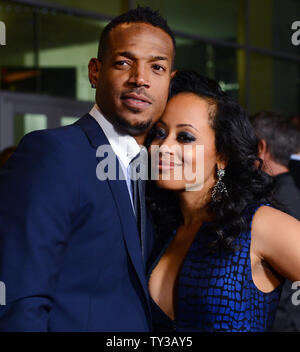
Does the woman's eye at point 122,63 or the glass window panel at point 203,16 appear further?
the glass window panel at point 203,16

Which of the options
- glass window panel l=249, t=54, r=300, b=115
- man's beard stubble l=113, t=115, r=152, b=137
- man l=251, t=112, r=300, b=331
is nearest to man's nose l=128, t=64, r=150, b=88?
man's beard stubble l=113, t=115, r=152, b=137

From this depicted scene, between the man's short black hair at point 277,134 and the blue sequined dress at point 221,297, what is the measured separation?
131cm

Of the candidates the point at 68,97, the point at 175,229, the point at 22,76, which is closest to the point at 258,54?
the point at 68,97

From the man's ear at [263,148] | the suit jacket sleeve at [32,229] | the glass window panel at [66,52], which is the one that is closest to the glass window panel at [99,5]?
the glass window panel at [66,52]

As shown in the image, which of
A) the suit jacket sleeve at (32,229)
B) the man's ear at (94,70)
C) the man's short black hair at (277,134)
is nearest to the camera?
the suit jacket sleeve at (32,229)

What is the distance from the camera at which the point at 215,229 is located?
5.97ft

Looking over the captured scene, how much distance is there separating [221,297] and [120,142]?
0.64m

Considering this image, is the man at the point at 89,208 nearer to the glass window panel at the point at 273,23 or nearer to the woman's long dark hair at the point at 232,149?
the woman's long dark hair at the point at 232,149

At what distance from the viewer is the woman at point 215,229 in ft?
5.66

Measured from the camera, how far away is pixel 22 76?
198 inches

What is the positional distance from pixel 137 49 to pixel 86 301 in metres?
0.76

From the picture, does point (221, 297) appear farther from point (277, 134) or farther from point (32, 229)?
point (277, 134)

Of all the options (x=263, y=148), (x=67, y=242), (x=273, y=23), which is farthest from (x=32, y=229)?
(x=273, y=23)

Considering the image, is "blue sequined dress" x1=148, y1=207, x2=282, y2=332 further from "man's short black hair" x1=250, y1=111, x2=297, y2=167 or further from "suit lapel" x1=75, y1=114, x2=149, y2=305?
"man's short black hair" x1=250, y1=111, x2=297, y2=167
